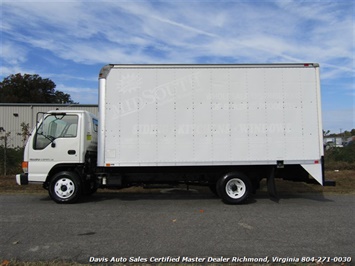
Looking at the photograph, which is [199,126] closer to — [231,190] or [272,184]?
[231,190]

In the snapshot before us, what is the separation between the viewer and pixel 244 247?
5109 mm

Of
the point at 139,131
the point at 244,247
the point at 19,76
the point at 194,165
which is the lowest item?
the point at 244,247

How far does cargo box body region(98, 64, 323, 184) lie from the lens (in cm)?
845

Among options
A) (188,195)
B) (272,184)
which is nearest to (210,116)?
(272,184)

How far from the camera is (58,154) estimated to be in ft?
28.5

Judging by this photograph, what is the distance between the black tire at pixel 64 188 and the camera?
856 cm

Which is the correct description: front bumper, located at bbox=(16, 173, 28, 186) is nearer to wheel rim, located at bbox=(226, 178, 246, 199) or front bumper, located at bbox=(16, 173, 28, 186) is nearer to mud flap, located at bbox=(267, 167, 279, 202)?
wheel rim, located at bbox=(226, 178, 246, 199)

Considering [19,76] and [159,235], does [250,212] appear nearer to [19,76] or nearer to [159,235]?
[159,235]

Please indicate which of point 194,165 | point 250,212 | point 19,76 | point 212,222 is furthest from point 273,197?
point 19,76

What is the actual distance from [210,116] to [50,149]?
433cm

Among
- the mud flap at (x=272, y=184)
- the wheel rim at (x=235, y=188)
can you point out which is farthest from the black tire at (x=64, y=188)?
the mud flap at (x=272, y=184)

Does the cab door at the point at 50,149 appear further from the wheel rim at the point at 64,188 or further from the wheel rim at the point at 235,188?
the wheel rim at the point at 235,188

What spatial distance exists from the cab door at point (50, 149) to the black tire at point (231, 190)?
385cm

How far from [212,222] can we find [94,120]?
4.87 meters
